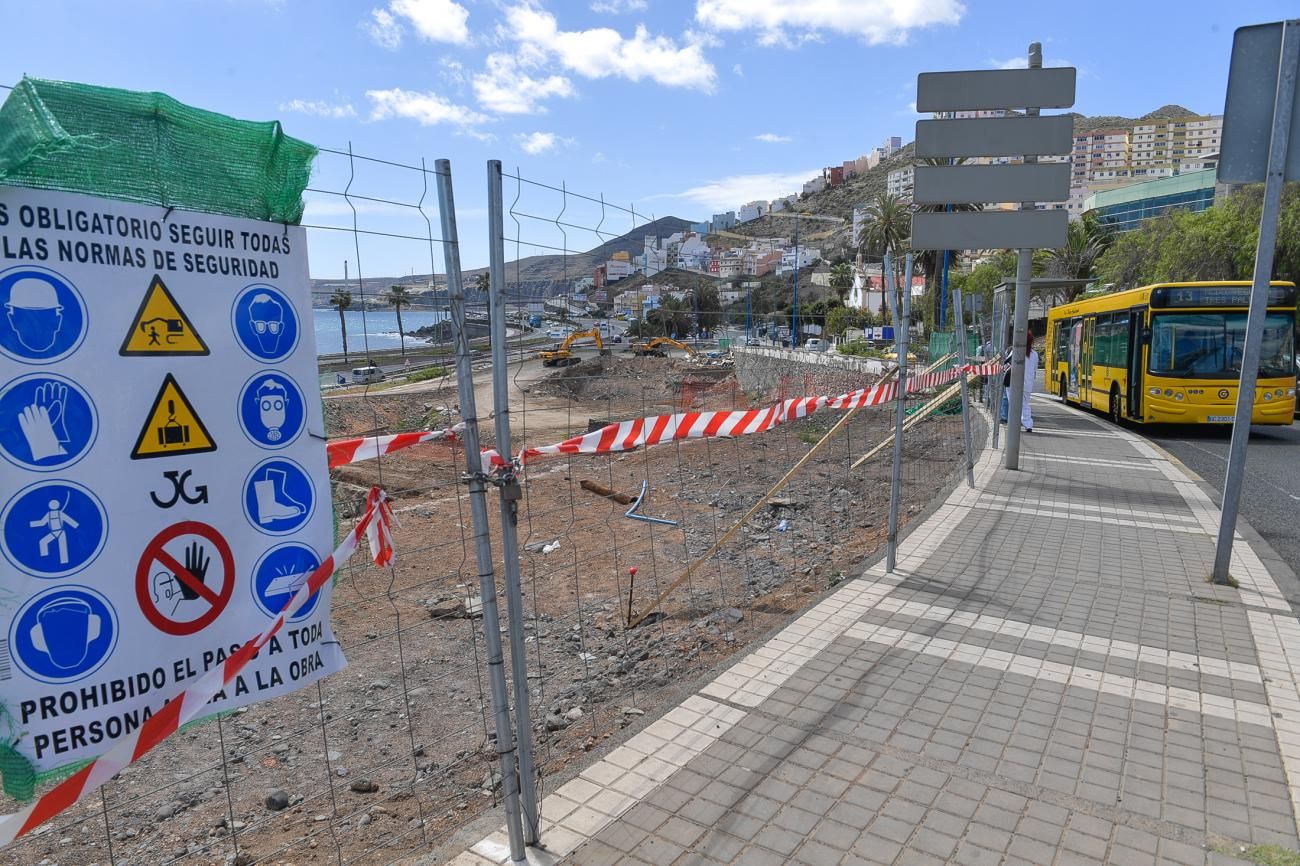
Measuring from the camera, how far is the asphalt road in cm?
870

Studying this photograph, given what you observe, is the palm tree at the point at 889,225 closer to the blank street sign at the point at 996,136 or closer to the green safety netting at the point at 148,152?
the blank street sign at the point at 996,136

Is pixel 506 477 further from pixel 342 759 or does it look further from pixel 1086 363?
pixel 1086 363

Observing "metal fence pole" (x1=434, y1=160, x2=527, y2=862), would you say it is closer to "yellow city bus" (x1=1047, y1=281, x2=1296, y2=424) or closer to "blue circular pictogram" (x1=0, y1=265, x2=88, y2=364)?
"blue circular pictogram" (x1=0, y1=265, x2=88, y2=364)

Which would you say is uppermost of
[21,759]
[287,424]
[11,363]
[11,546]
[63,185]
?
[63,185]

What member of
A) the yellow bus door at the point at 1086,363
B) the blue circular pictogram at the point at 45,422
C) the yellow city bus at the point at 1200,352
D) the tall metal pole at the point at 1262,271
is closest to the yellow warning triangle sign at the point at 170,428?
the blue circular pictogram at the point at 45,422

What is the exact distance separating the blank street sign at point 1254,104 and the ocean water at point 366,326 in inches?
248

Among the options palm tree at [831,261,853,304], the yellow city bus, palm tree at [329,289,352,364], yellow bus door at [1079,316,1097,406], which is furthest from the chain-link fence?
palm tree at [831,261,853,304]

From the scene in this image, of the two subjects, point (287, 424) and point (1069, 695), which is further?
point (1069, 695)

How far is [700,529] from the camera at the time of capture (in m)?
10.8

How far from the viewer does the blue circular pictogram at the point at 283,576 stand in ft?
8.77

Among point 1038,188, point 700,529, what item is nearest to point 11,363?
point 700,529

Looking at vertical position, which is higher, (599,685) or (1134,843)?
(1134,843)

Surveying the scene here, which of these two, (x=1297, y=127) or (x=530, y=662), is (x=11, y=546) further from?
(x=1297, y=127)

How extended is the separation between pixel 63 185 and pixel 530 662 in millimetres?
5128
